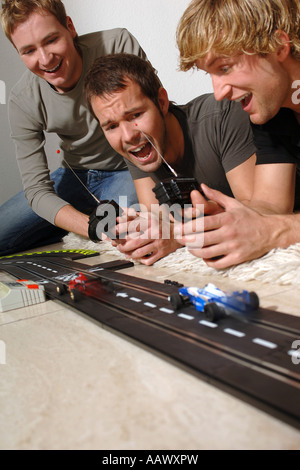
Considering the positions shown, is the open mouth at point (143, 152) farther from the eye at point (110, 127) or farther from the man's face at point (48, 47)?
the man's face at point (48, 47)

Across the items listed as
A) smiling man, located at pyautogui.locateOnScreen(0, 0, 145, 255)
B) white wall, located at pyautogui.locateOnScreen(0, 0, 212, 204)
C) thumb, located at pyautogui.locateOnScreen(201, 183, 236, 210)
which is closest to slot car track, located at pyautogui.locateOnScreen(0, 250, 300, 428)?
thumb, located at pyautogui.locateOnScreen(201, 183, 236, 210)

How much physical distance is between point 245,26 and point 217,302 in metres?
0.70

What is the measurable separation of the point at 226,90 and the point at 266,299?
Answer: 0.58m

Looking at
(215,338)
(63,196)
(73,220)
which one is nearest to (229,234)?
(215,338)

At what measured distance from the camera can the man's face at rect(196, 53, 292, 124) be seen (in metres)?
1.03

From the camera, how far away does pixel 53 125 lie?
210 centimetres

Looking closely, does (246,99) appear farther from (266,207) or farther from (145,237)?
(145,237)

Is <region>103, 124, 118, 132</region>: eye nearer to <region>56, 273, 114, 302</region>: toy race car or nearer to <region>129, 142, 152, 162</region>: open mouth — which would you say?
<region>129, 142, 152, 162</region>: open mouth

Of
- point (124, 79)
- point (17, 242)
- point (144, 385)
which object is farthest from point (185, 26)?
point (17, 242)

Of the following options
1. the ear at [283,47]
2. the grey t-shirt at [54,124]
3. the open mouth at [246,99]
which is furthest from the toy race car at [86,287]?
the grey t-shirt at [54,124]

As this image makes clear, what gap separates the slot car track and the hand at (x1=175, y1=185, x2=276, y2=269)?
0.14 metres

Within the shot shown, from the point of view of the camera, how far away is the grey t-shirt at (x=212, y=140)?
1413 mm

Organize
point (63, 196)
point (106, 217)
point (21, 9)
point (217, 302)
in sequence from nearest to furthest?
point (217, 302) < point (106, 217) < point (21, 9) < point (63, 196)

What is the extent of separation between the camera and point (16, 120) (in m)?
2.16
